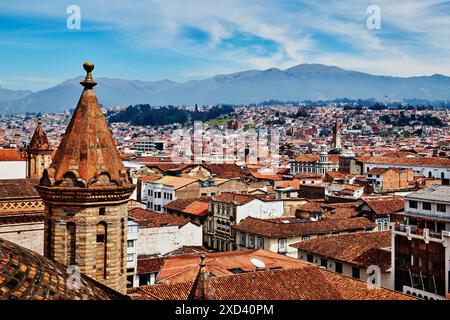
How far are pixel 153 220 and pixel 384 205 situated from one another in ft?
53.9

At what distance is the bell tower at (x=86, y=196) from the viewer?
10.1 meters

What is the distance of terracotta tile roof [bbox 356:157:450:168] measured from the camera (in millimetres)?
74625

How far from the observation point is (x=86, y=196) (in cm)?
1006

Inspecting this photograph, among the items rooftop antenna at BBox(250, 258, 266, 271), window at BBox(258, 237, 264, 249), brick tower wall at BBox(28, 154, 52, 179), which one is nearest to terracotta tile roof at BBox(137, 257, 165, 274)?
rooftop antenna at BBox(250, 258, 266, 271)

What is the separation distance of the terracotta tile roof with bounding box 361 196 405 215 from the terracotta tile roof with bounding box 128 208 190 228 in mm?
13081

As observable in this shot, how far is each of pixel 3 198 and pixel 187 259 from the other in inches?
367

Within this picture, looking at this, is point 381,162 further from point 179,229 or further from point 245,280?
point 245,280

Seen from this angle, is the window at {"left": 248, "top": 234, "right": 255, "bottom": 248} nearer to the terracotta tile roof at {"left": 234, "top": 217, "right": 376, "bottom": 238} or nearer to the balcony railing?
the terracotta tile roof at {"left": 234, "top": 217, "right": 376, "bottom": 238}

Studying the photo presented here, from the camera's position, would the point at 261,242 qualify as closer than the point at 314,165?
Yes

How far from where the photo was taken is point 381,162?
80562mm

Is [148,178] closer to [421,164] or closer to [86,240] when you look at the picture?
[421,164]

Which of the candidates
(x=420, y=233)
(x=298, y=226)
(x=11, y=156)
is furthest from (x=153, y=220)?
(x=420, y=233)

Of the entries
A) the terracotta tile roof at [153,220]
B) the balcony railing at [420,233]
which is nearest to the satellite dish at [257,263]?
the balcony railing at [420,233]
